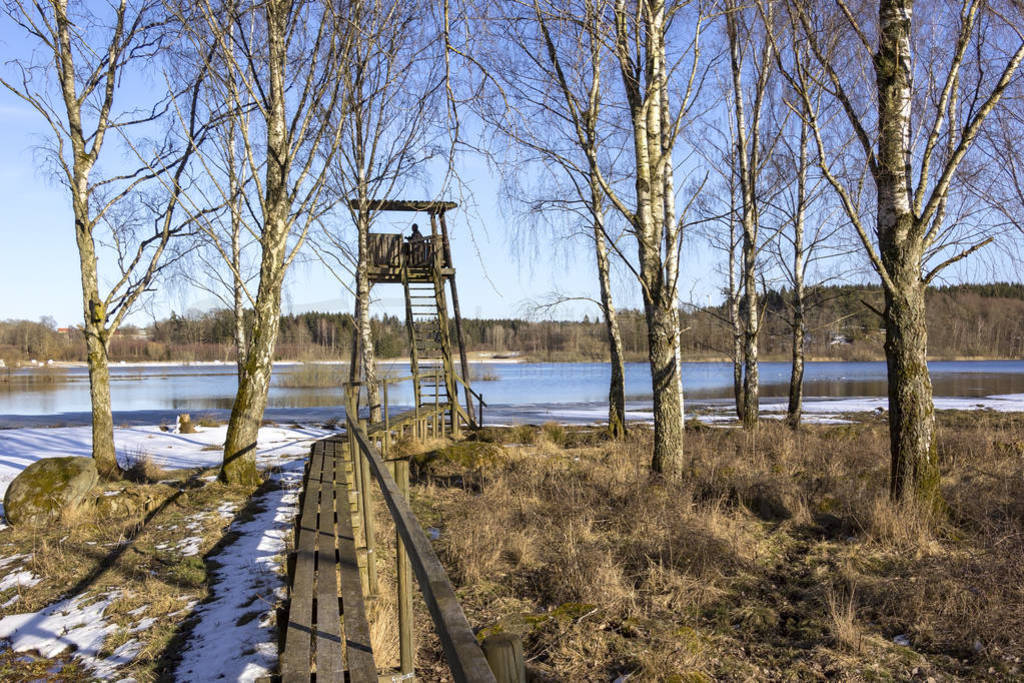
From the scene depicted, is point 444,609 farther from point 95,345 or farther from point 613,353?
point 613,353

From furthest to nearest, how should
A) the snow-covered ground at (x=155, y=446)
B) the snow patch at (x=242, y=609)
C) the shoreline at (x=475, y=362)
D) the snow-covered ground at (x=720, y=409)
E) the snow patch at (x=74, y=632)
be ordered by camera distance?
the shoreline at (x=475, y=362), the snow-covered ground at (x=720, y=409), the snow-covered ground at (x=155, y=446), the snow patch at (x=74, y=632), the snow patch at (x=242, y=609)

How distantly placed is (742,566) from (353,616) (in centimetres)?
349

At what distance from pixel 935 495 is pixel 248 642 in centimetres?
591

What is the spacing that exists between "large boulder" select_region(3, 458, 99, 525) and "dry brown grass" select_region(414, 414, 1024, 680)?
379cm

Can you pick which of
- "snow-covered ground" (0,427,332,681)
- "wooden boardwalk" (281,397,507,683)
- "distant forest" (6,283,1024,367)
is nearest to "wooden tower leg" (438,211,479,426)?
"snow-covered ground" (0,427,332,681)

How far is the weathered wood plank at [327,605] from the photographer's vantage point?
9.28 feet

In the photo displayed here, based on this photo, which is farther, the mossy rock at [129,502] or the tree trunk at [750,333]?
the tree trunk at [750,333]

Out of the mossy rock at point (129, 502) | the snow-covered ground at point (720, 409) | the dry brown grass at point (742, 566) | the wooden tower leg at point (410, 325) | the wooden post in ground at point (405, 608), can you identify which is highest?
the wooden tower leg at point (410, 325)

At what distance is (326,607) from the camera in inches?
137

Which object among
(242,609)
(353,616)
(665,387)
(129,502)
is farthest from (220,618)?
(665,387)

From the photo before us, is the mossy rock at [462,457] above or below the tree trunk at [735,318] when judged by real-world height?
below

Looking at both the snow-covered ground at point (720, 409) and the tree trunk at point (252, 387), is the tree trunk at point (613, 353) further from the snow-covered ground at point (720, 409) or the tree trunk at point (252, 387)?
the tree trunk at point (252, 387)

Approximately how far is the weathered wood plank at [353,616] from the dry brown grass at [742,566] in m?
1.01

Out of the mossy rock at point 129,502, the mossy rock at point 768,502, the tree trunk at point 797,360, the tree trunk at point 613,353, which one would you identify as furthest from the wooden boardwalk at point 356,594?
the tree trunk at point 797,360
